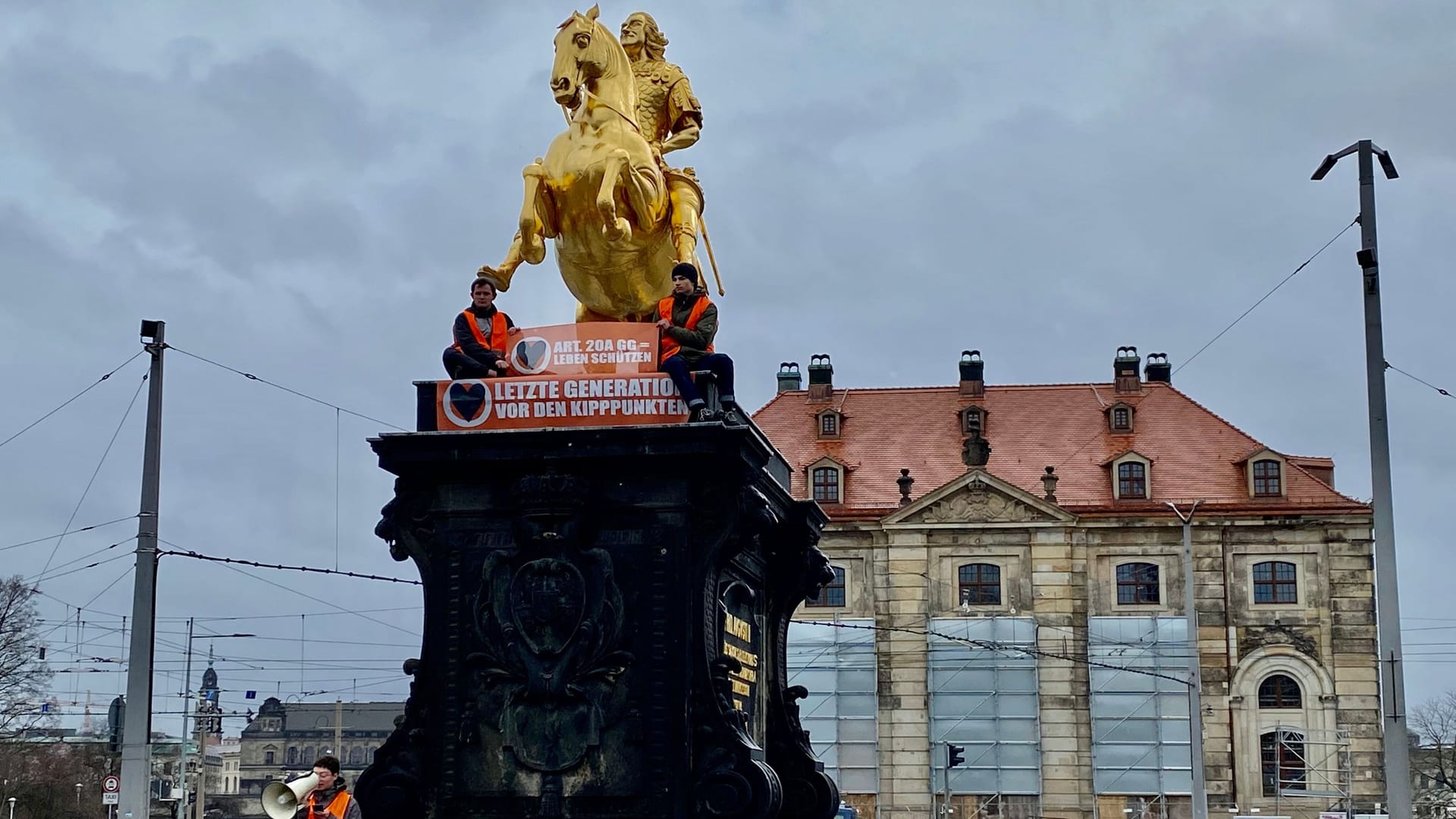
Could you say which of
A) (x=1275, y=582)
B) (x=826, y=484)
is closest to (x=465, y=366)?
(x=826, y=484)

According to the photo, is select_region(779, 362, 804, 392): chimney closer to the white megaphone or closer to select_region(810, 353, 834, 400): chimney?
select_region(810, 353, 834, 400): chimney

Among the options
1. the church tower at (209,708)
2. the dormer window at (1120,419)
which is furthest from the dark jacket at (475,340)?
the dormer window at (1120,419)

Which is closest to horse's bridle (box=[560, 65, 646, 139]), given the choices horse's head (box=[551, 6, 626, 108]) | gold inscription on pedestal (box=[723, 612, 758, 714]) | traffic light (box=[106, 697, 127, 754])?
horse's head (box=[551, 6, 626, 108])

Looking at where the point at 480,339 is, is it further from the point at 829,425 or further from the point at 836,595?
the point at 829,425

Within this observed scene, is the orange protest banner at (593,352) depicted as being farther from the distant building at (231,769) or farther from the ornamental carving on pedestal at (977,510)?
the distant building at (231,769)

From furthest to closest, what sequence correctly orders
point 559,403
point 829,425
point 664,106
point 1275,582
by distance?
point 829,425, point 1275,582, point 664,106, point 559,403

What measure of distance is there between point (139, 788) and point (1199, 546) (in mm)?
46747

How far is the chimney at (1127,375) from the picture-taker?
229 ft

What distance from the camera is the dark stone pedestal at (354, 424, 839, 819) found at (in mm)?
10961

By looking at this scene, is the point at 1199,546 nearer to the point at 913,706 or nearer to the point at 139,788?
the point at 913,706

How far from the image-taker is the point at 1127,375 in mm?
70125

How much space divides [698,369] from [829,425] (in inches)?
2264

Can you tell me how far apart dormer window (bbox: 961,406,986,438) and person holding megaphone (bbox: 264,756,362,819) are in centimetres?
5752

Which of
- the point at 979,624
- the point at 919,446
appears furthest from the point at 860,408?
the point at 979,624
